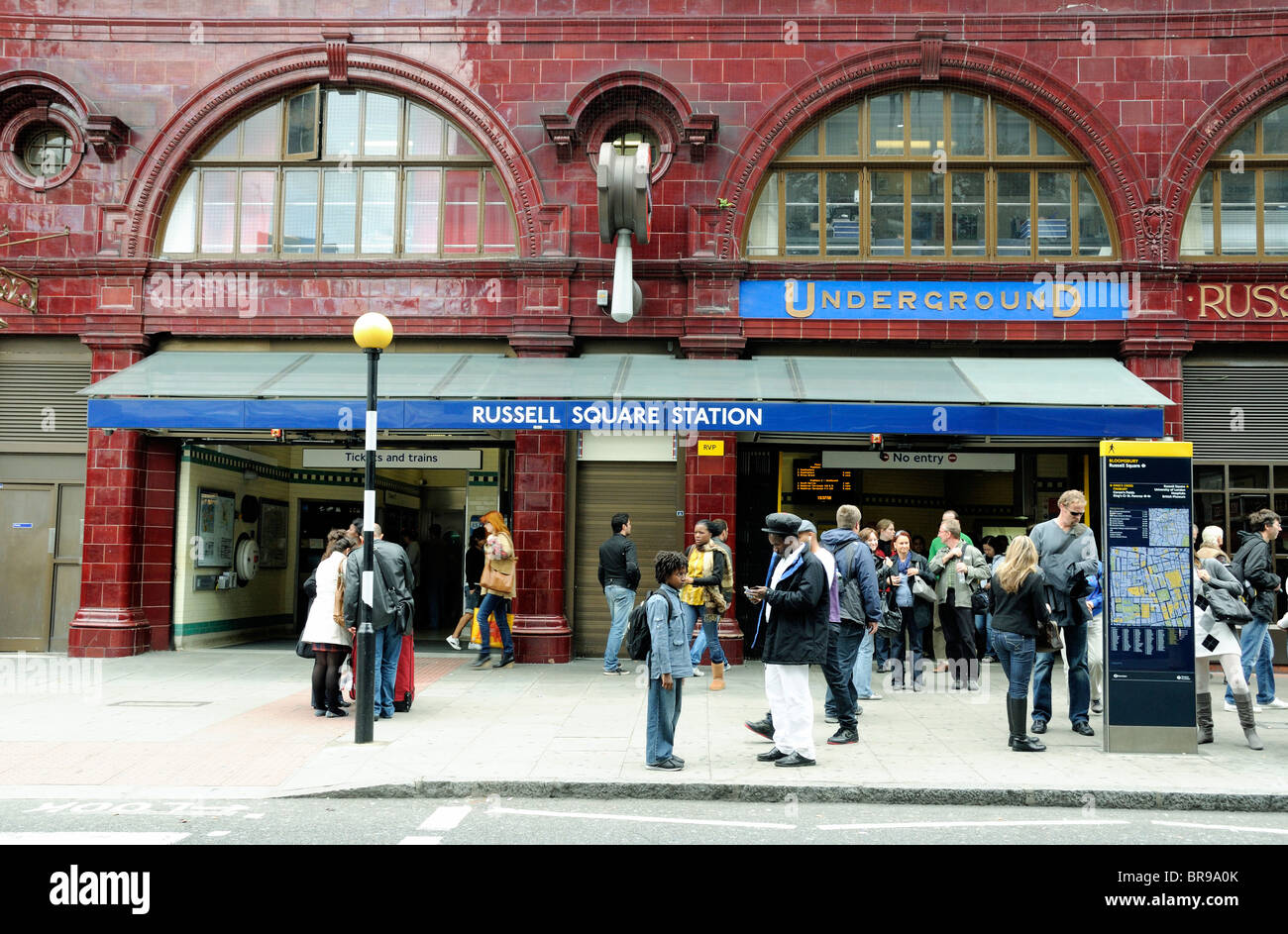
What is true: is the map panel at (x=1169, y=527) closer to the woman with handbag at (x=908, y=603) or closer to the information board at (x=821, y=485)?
the woman with handbag at (x=908, y=603)

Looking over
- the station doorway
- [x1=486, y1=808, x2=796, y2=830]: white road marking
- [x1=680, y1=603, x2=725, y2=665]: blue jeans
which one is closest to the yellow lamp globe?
[x1=486, y1=808, x2=796, y2=830]: white road marking

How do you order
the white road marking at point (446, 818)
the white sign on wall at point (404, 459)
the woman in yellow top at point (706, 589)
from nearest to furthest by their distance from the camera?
the white road marking at point (446, 818) < the woman in yellow top at point (706, 589) < the white sign on wall at point (404, 459)

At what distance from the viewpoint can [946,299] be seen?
45.2 feet

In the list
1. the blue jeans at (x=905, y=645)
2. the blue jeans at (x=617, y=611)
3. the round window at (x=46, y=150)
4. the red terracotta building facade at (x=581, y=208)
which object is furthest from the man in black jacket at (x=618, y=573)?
the round window at (x=46, y=150)

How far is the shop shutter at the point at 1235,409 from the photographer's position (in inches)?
535

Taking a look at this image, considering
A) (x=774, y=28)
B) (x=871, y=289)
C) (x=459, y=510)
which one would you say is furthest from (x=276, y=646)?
(x=774, y=28)

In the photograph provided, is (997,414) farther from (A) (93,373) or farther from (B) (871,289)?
(A) (93,373)

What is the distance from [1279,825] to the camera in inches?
259

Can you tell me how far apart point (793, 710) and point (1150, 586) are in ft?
10.3

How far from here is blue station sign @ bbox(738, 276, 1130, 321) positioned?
13633 millimetres

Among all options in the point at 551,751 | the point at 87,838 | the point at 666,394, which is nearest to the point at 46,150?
the point at 666,394

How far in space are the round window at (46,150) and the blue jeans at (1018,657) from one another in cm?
1362

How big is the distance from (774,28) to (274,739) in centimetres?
1080

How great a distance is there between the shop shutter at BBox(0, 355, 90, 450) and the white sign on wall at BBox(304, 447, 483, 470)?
312cm
